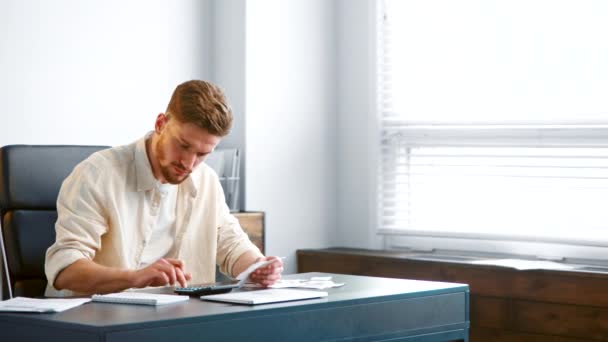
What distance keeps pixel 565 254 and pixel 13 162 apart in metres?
2.15

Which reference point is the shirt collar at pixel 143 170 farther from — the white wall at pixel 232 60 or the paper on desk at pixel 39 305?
the white wall at pixel 232 60

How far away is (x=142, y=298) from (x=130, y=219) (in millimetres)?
631

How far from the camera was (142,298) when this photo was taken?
7.16ft

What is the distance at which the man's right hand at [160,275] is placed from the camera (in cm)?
241

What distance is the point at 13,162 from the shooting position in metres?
2.81

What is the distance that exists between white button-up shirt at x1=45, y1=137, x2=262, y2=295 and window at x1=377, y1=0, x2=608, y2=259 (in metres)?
1.36

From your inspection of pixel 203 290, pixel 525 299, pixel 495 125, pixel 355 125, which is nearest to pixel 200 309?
pixel 203 290

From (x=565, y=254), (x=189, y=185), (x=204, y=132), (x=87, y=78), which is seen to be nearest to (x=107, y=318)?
(x=204, y=132)

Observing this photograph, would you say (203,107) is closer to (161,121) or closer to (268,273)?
(161,121)

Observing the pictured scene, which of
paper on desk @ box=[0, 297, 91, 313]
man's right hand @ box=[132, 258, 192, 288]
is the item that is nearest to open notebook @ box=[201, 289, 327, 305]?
man's right hand @ box=[132, 258, 192, 288]

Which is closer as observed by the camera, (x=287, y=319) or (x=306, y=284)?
(x=287, y=319)

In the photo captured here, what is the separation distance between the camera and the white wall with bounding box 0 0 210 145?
11.5 feet

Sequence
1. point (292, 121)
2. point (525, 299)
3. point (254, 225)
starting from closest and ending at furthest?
point (525, 299) < point (254, 225) < point (292, 121)

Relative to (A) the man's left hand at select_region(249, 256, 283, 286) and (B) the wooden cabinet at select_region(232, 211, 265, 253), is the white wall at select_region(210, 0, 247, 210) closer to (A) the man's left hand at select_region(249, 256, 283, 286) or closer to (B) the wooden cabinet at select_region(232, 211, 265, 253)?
(B) the wooden cabinet at select_region(232, 211, 265, 253)
